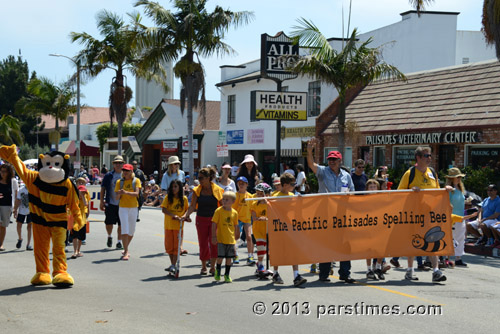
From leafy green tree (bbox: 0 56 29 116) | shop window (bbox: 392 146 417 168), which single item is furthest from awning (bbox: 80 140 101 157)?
shop window (bbox: 392 146 417 168)

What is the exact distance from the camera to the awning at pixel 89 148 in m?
57.7

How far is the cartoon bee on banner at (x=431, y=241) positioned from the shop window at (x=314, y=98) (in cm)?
2195

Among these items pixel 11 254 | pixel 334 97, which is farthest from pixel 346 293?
pixel 334 97

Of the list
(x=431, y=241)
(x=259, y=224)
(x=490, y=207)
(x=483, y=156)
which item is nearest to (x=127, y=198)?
(x=259, y=224)

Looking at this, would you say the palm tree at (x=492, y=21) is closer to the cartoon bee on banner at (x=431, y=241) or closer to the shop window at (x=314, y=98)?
the cartoon bee on banner at (x=431, y=241)

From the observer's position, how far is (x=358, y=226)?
9664 mm

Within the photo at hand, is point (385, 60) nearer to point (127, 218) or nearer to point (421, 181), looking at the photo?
point (127, 218)

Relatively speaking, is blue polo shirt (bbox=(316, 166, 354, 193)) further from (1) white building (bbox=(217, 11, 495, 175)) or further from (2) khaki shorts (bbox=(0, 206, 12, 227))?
(1) white building (bbox=(217, 11, 495, 175))

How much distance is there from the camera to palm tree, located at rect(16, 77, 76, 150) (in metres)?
46.2

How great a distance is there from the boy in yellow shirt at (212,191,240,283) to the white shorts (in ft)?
10.3

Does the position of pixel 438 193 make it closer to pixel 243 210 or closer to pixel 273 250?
pixel 273 250

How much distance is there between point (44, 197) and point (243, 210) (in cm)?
374

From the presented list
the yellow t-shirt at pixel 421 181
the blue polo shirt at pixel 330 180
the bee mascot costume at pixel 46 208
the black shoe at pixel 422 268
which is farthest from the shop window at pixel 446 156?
the bee mascot costume at pixel 46 208

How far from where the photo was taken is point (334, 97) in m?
31.5
